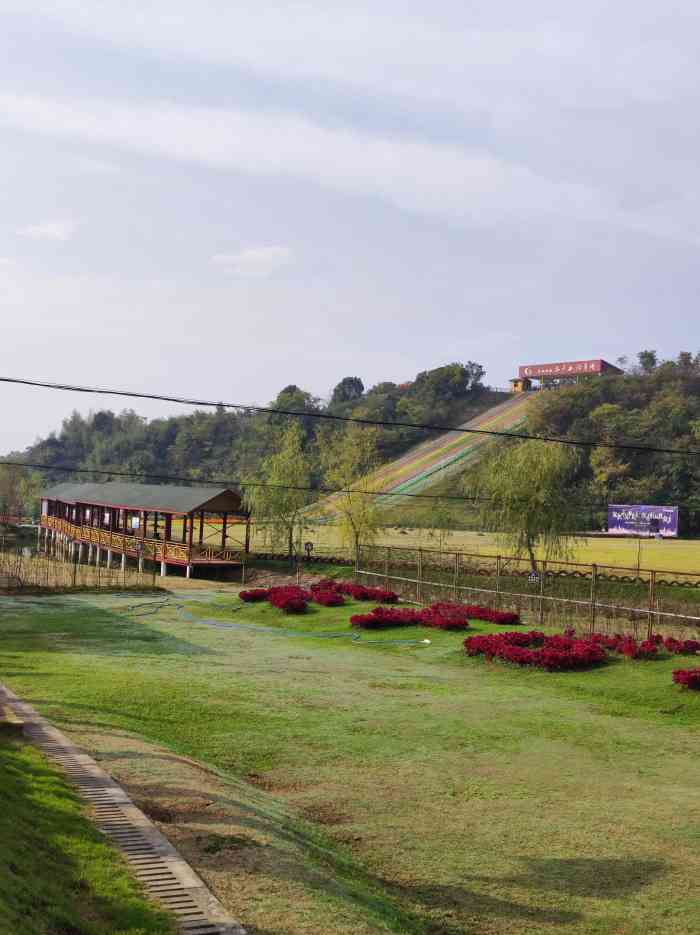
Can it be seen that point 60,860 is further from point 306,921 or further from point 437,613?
point 437,613

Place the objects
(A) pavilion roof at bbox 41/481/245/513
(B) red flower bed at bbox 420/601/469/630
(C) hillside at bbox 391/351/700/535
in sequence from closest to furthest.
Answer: (B) red flower bed at bbox 420/601/469/630
(A) pavilion roof at bbox 41/481/245/513
(C) hillside at bbox 391/351/700/535

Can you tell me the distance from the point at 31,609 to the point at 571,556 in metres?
30.0

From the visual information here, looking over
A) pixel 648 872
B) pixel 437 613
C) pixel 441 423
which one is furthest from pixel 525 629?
pixel 441 423

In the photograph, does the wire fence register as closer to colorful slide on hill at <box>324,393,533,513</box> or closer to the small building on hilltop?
colorful slide on hill at <box>324,393,533,513</box>

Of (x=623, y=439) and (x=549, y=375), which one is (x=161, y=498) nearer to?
(x=623, y=439)

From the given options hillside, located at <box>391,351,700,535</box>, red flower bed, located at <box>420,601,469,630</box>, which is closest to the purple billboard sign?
hillside, located at <box>391,351,700,535</box>

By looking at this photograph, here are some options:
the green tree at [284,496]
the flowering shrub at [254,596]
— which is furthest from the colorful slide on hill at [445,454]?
the flowering shrub at [254,596]

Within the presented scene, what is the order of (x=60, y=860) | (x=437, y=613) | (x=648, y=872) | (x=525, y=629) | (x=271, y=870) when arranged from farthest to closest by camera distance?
(x=437, y=613) → (x=525, y=629) → (x=648, y=872) → (x=271, y=870) → (x=60, y=860)

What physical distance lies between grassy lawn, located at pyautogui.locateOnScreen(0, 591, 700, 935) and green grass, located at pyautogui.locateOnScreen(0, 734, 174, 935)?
926 mm

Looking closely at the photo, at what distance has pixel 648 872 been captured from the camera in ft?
32.7

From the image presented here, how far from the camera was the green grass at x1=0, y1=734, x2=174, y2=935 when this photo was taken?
652 centimetres

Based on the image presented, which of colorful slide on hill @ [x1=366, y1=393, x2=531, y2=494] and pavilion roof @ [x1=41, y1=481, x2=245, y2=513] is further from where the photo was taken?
colorful slide on hill @ [x1=366, y1=393, x2=531, y2=494]

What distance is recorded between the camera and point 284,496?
60906 mm

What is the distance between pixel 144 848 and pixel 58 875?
1248 mm
